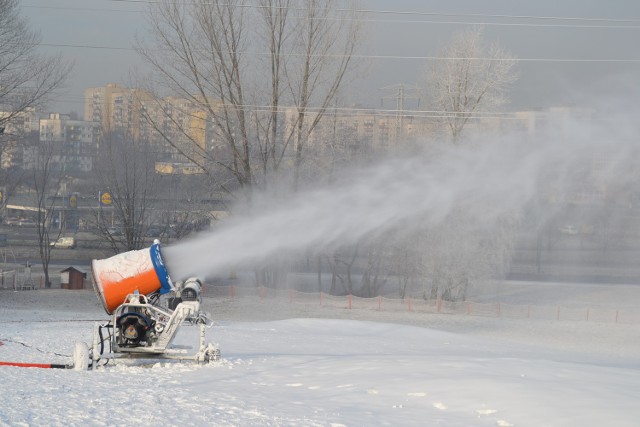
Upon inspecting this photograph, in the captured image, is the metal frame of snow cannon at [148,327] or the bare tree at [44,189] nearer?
the metal frame of snow cannon at [148,327]

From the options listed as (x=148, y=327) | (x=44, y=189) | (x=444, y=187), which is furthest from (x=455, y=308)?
(x=44, y=189)

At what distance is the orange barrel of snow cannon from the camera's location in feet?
51.5

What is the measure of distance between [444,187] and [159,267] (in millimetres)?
22758

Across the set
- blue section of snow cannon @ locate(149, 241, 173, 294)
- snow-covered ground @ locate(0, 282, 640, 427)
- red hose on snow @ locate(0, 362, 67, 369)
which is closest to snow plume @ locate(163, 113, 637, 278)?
snow-covered ground @ locate(0, 282, 640, 427)

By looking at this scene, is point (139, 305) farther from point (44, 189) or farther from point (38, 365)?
point (44, 189)

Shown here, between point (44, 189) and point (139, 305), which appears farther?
point (44, 189)

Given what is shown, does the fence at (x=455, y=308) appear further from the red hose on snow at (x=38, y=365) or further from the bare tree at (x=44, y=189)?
the red hose on snow at (x=38, y=365)

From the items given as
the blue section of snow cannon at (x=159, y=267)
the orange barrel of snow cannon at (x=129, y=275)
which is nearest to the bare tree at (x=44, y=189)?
the orange barrel of snow cannon at (x=129, y=275)

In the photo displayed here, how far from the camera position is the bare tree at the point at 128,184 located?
148ft

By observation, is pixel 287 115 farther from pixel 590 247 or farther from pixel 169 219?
pixel 590 247

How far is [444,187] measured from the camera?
36.7m

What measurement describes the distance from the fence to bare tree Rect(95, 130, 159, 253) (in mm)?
7266

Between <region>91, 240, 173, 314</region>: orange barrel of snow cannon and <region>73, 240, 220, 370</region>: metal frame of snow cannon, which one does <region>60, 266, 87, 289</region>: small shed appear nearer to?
<region>73, 240, 220, 370</region>: metal frame of snow cannon

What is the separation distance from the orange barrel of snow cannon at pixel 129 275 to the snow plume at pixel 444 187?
722 centimetres
